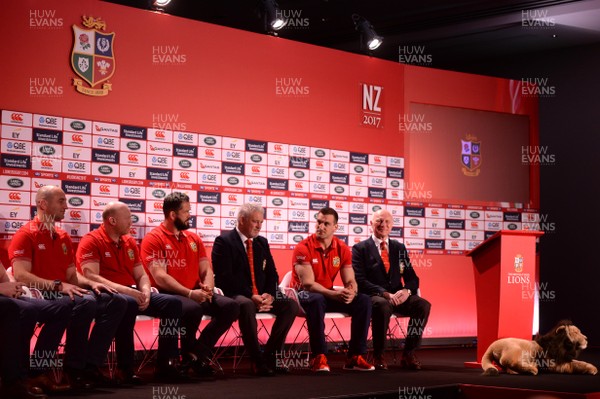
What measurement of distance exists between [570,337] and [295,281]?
2.28 metres

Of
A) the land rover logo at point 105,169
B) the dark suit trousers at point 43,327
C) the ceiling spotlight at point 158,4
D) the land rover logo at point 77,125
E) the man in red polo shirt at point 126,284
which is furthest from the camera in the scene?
the ceiling spotlight at point 158,4

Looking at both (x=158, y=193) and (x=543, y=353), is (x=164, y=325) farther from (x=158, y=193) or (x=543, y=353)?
(x=543, y=353)

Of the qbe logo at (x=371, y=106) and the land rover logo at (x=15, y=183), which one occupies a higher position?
the qbe logo at (x=371, y=106)

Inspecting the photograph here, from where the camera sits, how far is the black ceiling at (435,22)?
29.0 ft

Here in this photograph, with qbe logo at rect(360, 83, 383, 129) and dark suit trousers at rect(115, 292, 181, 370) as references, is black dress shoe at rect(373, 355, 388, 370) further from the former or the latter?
qbe logo at rect(360, 83, 383, 129)

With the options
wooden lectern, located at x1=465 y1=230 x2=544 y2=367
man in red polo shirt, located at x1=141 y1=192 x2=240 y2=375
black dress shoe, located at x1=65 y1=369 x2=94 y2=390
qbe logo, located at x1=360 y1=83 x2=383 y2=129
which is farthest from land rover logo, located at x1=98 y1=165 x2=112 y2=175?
wooden lectern, located at x1=465 y1=230 x2=544 y2=367

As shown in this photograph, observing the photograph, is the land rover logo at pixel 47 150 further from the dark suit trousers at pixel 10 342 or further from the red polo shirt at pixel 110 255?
the dark suit trousers at pixel 10 342

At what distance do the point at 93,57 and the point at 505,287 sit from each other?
156 inches

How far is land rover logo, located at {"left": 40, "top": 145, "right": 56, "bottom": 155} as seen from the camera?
6.42 m

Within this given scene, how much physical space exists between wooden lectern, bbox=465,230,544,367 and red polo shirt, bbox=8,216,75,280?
11.2 ft

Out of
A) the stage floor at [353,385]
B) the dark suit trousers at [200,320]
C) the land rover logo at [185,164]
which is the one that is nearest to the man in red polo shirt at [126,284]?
the dark suit trousers at [200,320]

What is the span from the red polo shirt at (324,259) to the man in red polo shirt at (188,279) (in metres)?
0.97

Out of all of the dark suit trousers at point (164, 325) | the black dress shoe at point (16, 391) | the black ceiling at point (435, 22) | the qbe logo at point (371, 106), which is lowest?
the black dress shoe at point (16, 391)

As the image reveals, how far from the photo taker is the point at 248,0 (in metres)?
9.21
